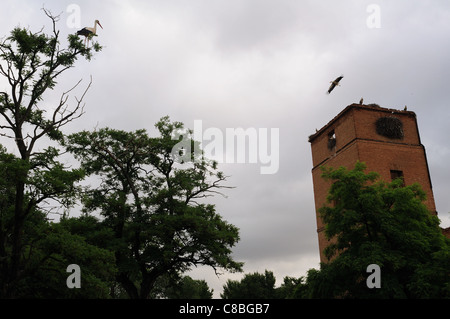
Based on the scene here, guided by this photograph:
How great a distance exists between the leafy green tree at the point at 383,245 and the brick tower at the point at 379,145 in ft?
31.8

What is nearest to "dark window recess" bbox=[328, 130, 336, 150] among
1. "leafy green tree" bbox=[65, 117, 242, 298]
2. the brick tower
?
the brick tower

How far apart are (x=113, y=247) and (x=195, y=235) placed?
5.04 metres

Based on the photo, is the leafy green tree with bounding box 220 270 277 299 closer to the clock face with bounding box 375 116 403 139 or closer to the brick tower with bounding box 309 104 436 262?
the brick tower with bounding box 309 104 436 262

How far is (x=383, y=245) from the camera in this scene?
18.6 meters

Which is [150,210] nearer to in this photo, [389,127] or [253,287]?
[389,127]

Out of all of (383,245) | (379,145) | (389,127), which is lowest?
(383,245)

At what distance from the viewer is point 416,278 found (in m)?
17.0

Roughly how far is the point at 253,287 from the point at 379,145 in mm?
45352

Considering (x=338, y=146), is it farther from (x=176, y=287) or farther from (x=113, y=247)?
(x=113, y=247)

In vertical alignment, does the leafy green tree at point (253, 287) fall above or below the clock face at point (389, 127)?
below

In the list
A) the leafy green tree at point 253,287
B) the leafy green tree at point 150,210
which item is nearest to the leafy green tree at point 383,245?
the leafy green tree at point 150,210

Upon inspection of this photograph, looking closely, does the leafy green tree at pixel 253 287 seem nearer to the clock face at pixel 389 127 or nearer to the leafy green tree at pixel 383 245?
the clock face at pixel 389 127

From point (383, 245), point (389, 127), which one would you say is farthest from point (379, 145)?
point (383, 245)

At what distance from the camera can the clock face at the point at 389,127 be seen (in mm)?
31469
